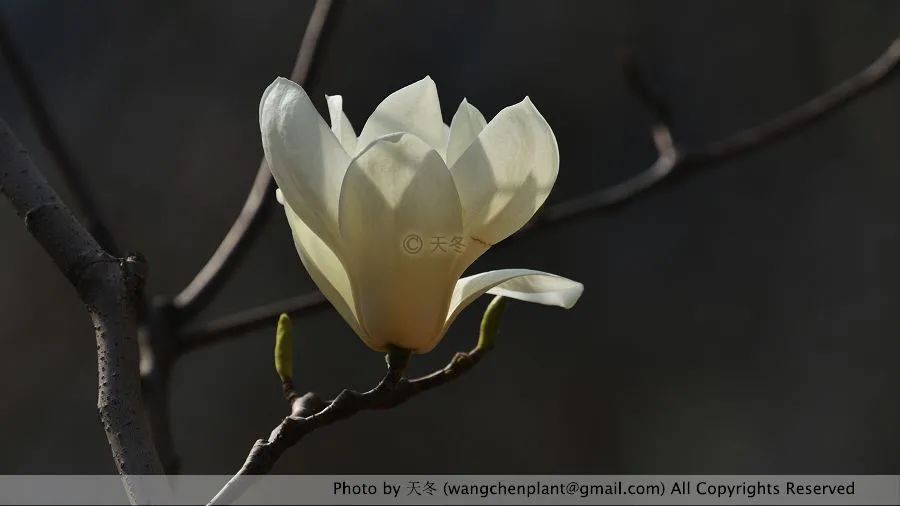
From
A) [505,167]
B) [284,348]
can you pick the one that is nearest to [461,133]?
[505,167]

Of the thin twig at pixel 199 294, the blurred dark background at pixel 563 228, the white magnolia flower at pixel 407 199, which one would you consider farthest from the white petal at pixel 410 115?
the blurred dark background at pixel 563 228

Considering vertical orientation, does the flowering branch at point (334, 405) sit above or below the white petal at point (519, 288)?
below

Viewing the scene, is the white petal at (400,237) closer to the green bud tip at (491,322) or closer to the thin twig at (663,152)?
the green bud tip at (491,322)

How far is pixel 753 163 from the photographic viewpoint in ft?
8.86

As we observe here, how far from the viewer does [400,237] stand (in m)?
0.55

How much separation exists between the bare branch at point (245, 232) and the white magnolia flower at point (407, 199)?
0.29 metres

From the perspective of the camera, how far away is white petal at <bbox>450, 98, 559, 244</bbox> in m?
0.54

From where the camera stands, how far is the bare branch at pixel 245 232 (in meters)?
0.88

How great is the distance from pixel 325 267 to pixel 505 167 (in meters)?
0.13

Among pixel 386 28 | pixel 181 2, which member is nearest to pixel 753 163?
pixel 386 28

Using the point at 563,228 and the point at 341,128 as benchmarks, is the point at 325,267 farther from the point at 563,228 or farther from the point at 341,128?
the point at 563,228

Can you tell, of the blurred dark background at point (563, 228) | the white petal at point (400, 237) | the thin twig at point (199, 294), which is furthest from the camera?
the blurred dark background at point (563, 228)

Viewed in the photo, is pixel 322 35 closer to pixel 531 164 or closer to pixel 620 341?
pixel 531 164

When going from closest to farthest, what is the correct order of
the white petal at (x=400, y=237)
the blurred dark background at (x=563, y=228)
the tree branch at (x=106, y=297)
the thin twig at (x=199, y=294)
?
1. the tree branch at (x=106, y=297)
2. the white petal at (x=400, y=237)
3. the thin twig at (x=199, y=294)
4. the blurred dark background at (x=563, y=228)
